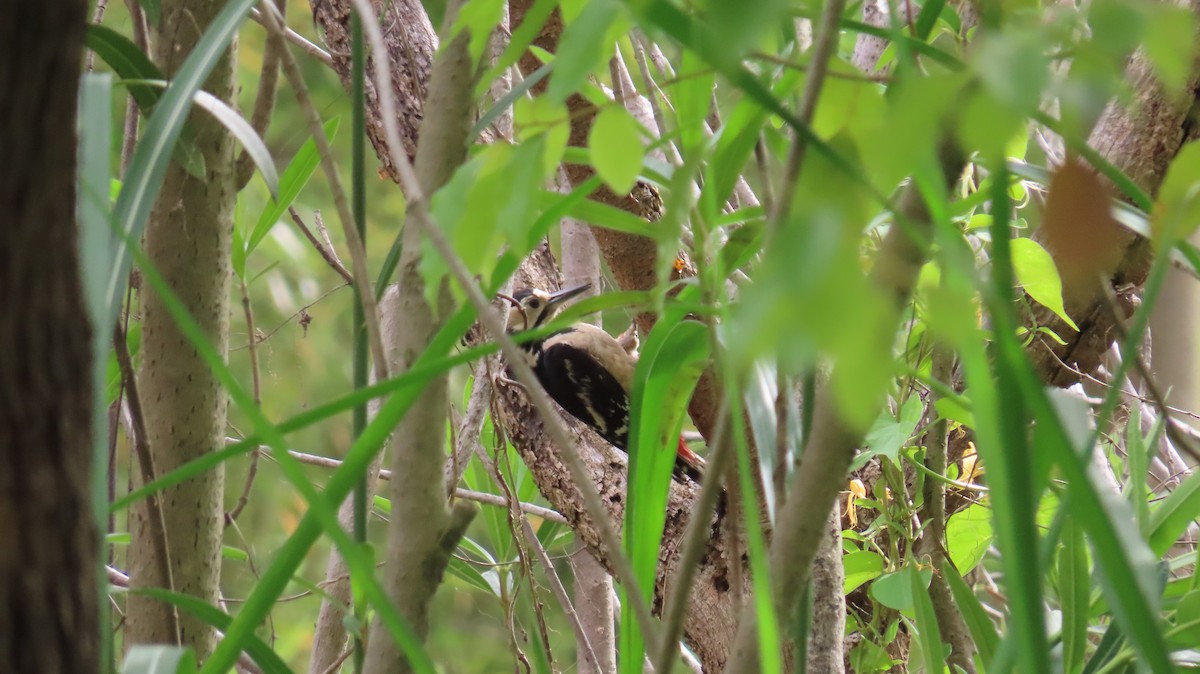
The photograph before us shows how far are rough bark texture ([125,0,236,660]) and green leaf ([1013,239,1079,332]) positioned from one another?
33.6 inches

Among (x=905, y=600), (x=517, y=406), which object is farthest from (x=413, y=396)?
(x=517, y=406)

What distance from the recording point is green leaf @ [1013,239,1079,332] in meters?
1.18

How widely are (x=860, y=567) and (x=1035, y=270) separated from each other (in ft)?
1.70

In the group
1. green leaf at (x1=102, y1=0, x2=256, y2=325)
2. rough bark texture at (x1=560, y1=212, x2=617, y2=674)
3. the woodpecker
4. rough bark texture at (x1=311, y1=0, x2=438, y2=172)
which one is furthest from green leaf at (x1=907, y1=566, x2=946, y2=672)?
the woodpecker

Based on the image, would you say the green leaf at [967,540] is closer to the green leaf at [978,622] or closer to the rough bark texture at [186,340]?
the green leaf at [978,622]

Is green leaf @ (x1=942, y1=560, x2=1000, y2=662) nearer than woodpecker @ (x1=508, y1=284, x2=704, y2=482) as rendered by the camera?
→ Yes

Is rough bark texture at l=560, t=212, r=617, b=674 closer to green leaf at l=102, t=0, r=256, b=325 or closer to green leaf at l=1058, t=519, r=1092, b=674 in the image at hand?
green leaf at l=1058, t=519, r=1092, b=674

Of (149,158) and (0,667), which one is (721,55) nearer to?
(0,667)

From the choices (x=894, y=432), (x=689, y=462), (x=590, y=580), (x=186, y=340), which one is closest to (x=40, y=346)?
(x=186, y=340)

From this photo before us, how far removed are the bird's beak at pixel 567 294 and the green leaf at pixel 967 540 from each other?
3.13 feet

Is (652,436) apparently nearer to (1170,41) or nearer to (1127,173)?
(1170,41)

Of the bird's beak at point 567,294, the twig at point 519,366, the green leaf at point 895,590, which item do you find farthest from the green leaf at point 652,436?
the bird's beak at point 567,294

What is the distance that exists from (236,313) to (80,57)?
430 cm

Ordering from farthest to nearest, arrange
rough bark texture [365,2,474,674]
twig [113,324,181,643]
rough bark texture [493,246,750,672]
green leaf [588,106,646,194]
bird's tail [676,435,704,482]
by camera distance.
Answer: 1. bird's tail [676,435,704,482]
2. rough bark texture [493,246,750,672]
3. twig [113,324,181,643]
4. rough bark texture [365,2,474,674]
5. green leaf [588,106,646,194]
